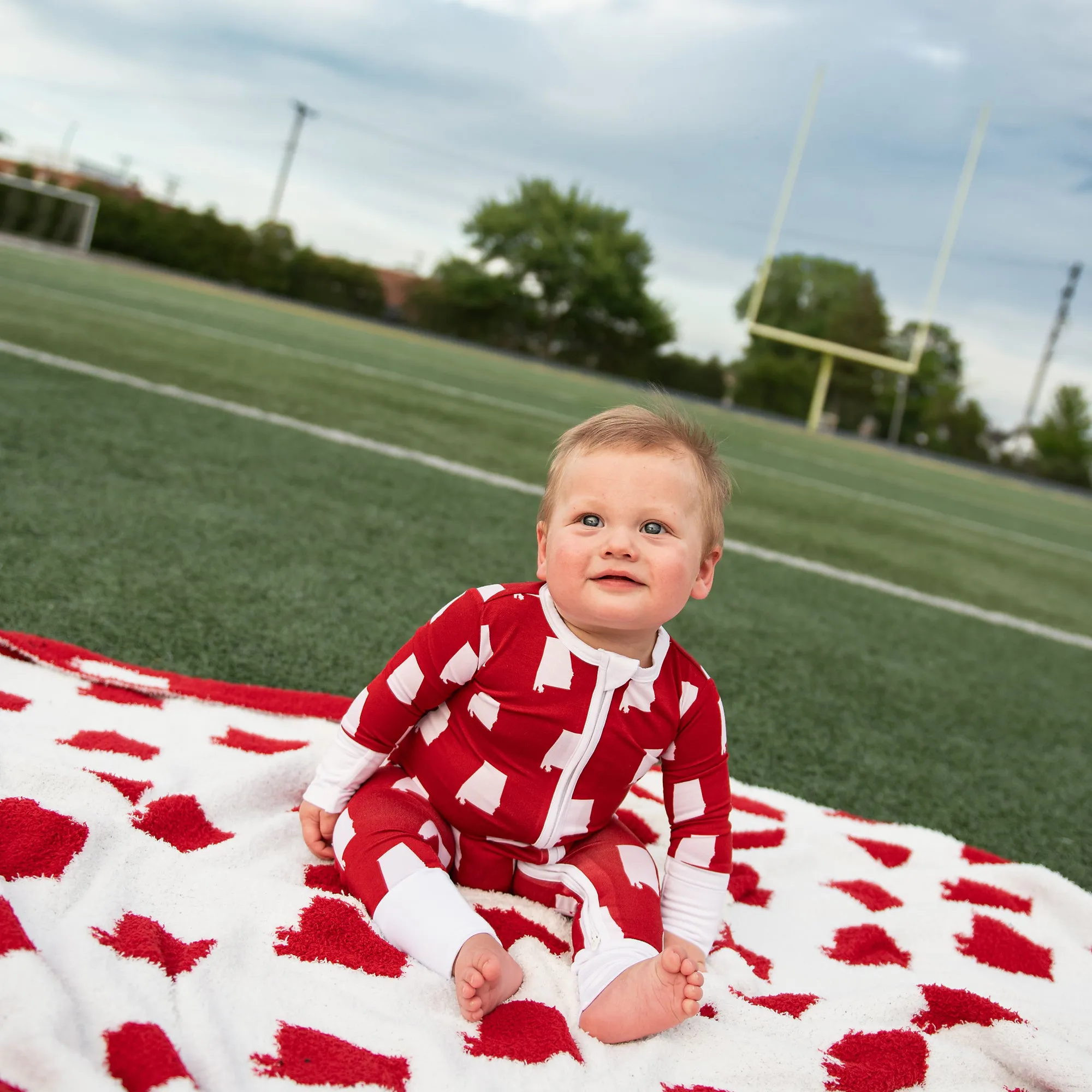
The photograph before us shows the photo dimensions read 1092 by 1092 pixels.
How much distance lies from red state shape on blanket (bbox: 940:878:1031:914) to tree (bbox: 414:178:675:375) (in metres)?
35.0

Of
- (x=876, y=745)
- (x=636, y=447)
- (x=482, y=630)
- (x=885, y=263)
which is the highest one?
(x=885, y=263)

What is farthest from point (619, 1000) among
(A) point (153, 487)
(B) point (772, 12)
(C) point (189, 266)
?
(C) point (189, 266)

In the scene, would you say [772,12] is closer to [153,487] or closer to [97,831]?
[153,487]

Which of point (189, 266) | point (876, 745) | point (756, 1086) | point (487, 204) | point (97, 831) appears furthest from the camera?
point (487, 204)

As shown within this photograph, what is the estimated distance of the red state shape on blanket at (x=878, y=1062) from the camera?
3.86 feet

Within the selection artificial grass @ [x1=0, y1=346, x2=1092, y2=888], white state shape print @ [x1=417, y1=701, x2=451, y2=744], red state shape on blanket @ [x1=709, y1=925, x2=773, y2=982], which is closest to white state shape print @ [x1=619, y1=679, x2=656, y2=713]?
white state shape print @ [x1=417, y1=701, x2=451, y2=744]

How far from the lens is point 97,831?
4.11 feet

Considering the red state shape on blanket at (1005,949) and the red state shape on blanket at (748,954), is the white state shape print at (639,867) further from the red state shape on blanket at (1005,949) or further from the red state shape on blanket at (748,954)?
the red state shape on blanket at (1005,949)

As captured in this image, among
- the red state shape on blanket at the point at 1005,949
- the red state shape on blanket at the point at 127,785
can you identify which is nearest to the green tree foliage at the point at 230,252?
the red state shape on blanket at the point at 127,785

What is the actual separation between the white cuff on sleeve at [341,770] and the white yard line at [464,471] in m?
3.03

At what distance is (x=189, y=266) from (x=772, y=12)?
18.6 m

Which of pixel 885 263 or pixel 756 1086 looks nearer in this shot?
pixel 756 1086

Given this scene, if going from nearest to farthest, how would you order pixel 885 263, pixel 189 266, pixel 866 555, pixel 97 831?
1. pixel 97 831
2. pixel 866 555
3. pixel 885 263
4. pixel 189 266

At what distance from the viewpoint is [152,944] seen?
1103 mm
